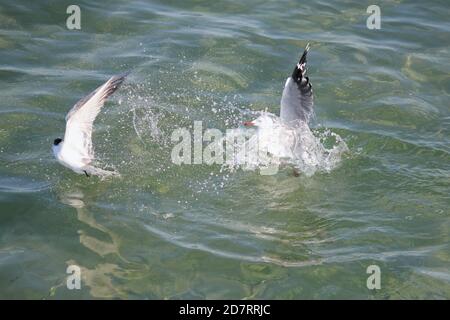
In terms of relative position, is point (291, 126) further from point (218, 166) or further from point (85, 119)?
point (85, 119)

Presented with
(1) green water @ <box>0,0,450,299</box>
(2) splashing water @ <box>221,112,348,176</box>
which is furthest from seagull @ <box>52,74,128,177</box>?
(2) splashing water @ <box>221,112,348,176</box>

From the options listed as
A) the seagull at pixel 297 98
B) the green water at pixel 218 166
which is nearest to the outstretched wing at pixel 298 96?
the seagull at pixel 297 98

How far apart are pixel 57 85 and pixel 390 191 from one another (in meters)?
4.53

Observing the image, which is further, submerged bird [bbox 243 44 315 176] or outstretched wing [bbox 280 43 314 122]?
submerged bird [bbox 243 44 315 176]

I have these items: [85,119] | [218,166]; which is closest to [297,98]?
[218,166]

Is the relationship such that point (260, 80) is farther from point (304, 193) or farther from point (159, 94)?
point (304, 193)

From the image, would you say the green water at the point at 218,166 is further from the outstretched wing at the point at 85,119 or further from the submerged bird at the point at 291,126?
the outstretched wing at the point at 85,119

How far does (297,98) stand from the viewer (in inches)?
306

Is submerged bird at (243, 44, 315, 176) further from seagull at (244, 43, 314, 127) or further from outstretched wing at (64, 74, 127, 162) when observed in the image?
outstretched wing at (64, 74, 127, 162)

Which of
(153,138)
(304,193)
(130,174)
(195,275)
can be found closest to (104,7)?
(153,138)

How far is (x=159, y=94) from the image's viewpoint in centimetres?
954

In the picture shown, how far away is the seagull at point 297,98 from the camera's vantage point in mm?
7578

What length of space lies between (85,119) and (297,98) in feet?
7.40

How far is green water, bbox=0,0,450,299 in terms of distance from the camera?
6.44 meters
